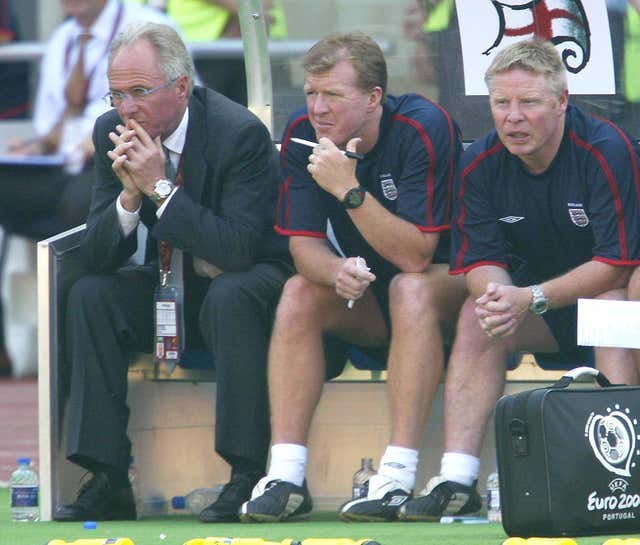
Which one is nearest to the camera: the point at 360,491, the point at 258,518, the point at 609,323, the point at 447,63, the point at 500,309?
the point at 609,323

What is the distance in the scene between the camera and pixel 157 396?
6500 mm

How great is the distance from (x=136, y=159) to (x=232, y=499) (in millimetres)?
1079

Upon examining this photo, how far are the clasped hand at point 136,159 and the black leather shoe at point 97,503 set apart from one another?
0.93m

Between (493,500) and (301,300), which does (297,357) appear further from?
(493,500)

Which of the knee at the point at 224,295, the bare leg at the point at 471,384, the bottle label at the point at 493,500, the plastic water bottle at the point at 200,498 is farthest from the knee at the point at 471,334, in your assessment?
the plastic water bottle at the point at 200,498

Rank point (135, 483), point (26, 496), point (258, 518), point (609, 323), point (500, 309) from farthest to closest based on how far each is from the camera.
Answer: point (135, 483), point (26, 496), point (258, 518), point (500, 309), point (609, 323)

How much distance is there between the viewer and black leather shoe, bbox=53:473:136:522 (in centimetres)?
609

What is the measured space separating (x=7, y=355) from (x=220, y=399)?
6882 millimetres

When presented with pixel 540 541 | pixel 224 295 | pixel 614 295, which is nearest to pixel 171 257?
pixel 224 295

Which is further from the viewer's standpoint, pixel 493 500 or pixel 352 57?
pixel 352 57

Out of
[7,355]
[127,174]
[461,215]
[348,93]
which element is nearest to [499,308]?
[461,215]

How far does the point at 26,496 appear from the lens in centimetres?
621

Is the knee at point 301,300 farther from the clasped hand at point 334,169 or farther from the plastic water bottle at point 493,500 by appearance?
the plastic water bottle at point 493,500

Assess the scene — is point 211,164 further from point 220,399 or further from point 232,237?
point 220,399
